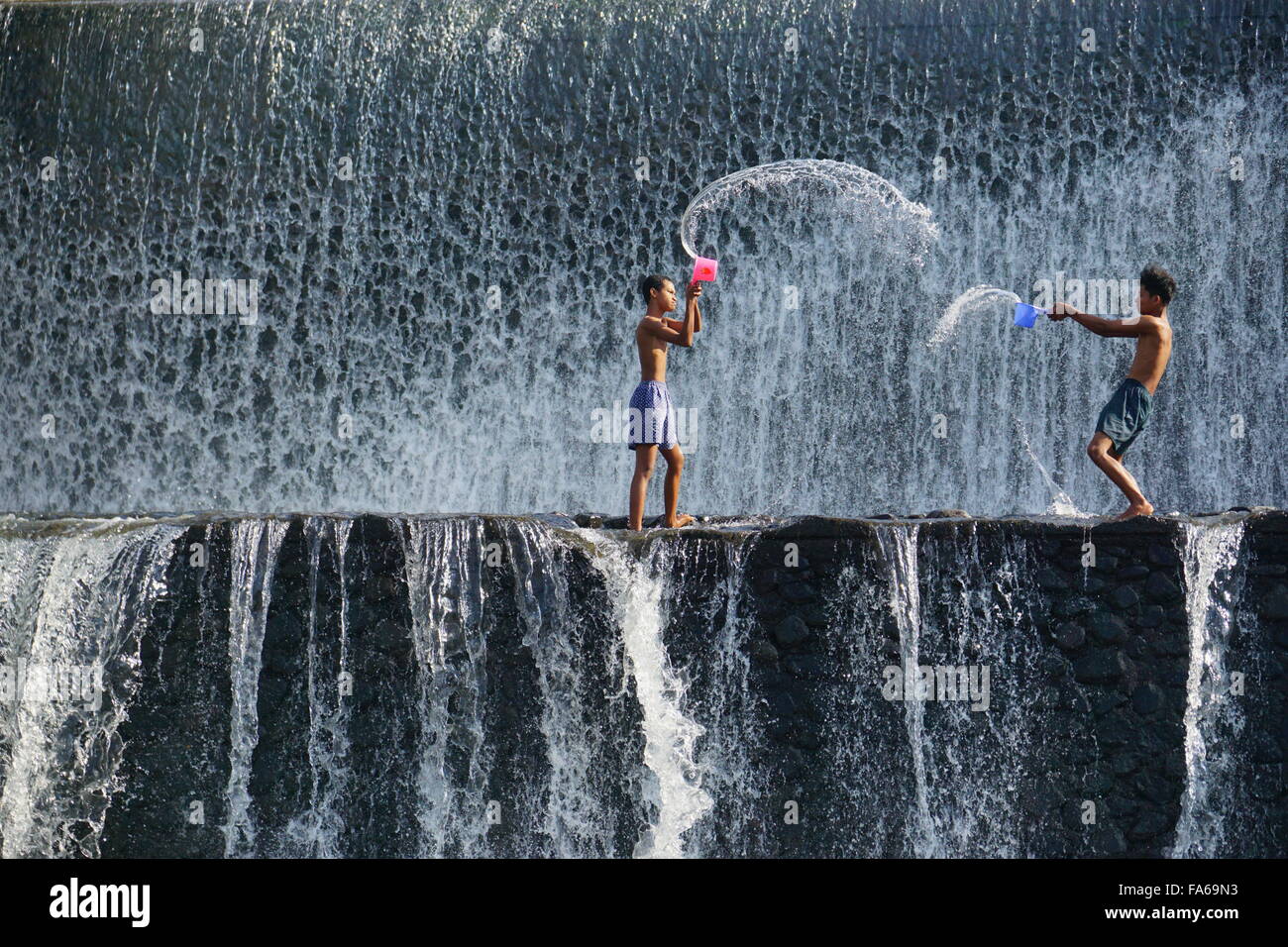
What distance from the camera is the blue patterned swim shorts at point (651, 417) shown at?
8.88 metres

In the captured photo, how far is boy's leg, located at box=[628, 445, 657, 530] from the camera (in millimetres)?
8859

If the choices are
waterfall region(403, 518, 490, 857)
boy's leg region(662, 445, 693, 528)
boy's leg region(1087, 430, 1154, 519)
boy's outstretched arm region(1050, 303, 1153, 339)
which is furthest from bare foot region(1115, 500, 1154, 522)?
waterfall region(403, 518, 490, 857)

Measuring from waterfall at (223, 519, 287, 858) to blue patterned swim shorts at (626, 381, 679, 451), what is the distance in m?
1.96

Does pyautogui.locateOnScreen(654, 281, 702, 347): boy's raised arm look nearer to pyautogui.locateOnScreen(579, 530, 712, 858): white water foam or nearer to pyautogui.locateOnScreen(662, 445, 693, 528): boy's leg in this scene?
pyautogui.locateOnScreen(662, 445, 693, 528): boy's leg

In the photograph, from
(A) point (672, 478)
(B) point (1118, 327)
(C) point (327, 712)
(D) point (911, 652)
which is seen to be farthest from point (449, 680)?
(B) point (1118, 327)

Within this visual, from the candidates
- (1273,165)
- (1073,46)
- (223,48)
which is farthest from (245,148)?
(1273,165)

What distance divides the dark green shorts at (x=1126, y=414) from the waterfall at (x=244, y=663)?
13.6 feet

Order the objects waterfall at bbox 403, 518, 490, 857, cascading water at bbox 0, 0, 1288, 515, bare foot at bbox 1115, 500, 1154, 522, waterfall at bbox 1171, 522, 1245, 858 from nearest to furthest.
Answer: waterfall at bbox 1171, 522, 1245, 858 → waterfall at bbox 403, 518, 490, 857 → bare foot at bbox 1115, 500, 1154, 522 → cascading water at bbox 0, 0, 1288, 515

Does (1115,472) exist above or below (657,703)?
above

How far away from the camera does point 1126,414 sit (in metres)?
8.72

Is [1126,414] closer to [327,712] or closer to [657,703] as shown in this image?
[657,703]

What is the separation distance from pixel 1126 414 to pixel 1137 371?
25 cm

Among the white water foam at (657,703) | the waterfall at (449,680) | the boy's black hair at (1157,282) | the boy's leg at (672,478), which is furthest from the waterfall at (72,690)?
the boy's black hair at (1157,282)

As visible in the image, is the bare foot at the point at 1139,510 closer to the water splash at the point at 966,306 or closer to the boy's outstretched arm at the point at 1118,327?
the boy's outstretched arm at the point at 1118,327
